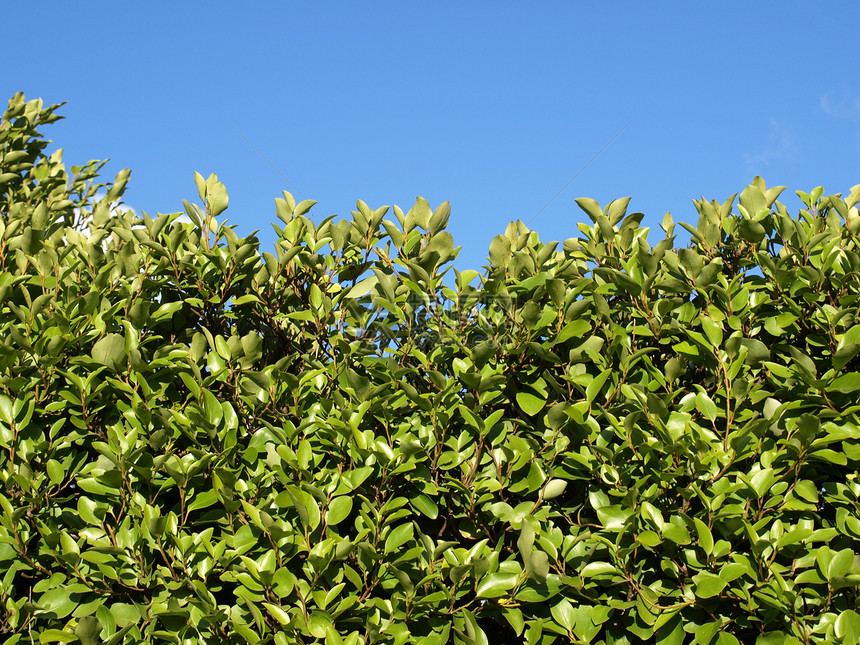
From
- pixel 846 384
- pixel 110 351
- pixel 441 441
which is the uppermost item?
pixel 846 384

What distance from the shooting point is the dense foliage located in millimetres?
3184

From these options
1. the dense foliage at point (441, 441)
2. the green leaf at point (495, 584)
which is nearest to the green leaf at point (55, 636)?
the dense foliage at point (441, 441)

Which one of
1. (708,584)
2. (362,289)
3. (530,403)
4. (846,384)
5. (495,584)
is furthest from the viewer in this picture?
(362,289)

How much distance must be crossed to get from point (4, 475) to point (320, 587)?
1.67 meters

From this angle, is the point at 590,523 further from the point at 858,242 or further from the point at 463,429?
the point at 858,242

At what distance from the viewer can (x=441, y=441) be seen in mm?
3416

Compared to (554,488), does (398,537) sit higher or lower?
lower

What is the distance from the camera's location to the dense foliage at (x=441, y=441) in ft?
10.4

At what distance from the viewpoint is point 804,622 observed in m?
3.13

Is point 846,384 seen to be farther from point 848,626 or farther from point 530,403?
point 530,403

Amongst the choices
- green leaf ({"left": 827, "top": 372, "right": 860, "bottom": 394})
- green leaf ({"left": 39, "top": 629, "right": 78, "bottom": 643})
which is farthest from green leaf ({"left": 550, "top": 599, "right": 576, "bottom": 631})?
green leaf ({"left": 39, "top": 629, "right": 78, "bottom": 643})

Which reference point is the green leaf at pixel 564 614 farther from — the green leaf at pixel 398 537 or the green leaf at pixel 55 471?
the green leaf at pixel 55 471

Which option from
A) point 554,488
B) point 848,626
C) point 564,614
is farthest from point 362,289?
point 848,626

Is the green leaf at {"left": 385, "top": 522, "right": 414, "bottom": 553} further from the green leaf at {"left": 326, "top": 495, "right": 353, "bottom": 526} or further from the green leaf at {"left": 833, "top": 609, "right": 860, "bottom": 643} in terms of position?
the green leaf at {"left": 833, "top": 609, "right": 860, "bottom": 643}
